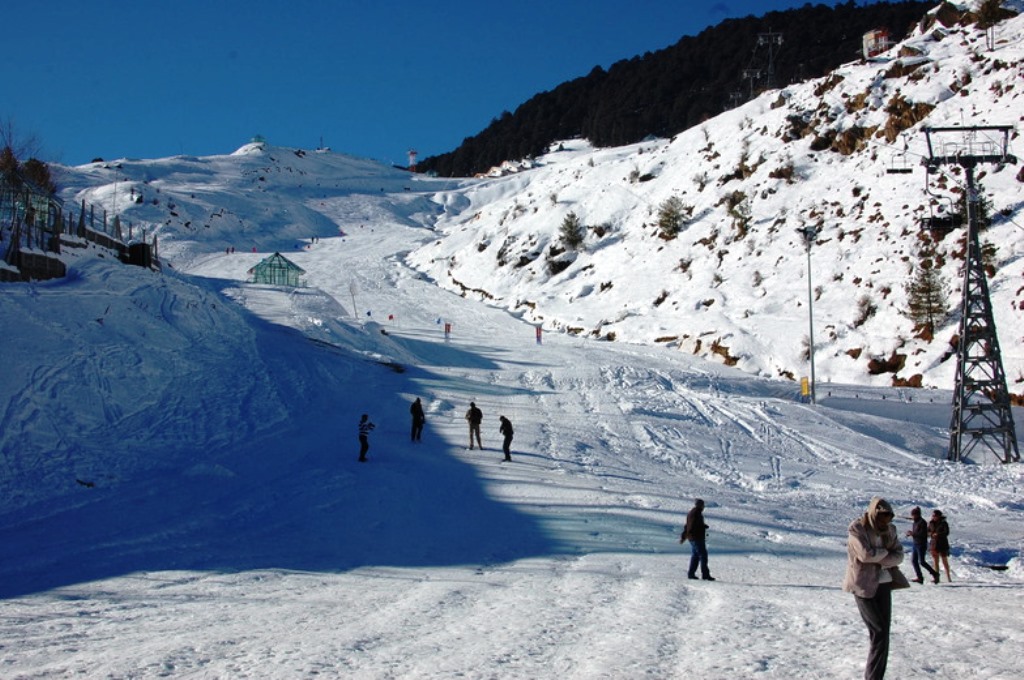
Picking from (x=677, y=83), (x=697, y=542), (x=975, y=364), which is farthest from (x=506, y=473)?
(x=677, y=83)

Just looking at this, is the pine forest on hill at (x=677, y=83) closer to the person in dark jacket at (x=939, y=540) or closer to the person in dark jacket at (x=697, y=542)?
the person in dark jacket at (x=939, y=540)

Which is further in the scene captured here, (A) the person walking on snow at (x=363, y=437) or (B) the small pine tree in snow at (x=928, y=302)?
(B) the small pine tree in snow at (x=928, y=302)

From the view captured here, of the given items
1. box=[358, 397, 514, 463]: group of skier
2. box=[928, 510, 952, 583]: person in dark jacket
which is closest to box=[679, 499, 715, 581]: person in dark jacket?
box=[928, 510, 952, 583]: person in dark jacket

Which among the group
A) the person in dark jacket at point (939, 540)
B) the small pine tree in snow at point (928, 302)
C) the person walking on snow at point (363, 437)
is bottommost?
the person in dark jacket at point (939, 540)

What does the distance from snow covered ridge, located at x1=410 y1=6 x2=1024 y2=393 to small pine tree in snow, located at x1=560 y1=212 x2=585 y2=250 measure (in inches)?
27.7

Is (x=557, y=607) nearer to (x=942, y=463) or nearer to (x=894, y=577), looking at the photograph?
(x=894, y=577)

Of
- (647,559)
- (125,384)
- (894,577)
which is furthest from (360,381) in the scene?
(894,577)

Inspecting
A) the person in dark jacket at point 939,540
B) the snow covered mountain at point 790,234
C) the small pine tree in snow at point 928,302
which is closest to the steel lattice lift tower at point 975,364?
the snow covered mountain at point 790,234

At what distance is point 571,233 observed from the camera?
6022cm

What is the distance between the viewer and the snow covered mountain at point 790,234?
120 ft

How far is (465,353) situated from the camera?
120 ft

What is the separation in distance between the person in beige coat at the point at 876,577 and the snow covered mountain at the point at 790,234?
27.3 metres

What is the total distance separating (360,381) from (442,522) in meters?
14.8

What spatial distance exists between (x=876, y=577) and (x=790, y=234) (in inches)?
1759
